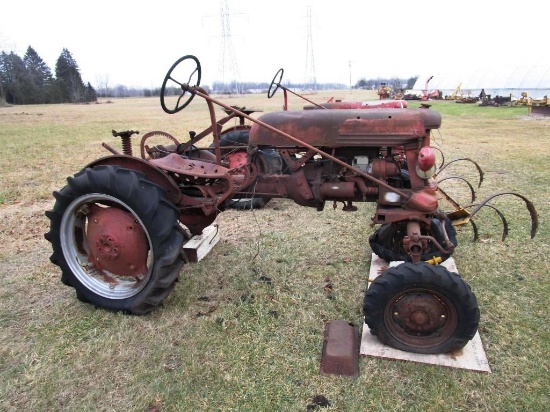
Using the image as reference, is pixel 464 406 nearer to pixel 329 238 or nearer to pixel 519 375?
pixel 519 375

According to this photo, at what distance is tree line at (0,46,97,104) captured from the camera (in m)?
48.2

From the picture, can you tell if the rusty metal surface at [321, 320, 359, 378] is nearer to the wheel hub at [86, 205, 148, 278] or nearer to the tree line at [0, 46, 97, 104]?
the wheel hub at [86, 205, 148, 278]

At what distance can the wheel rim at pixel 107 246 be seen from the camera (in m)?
3.07

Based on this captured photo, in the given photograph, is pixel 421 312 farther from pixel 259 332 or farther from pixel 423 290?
pixel 259 332

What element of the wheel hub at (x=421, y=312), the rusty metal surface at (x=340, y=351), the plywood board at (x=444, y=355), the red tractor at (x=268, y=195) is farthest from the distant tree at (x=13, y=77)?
the wheel hub at (x=421, y=312)

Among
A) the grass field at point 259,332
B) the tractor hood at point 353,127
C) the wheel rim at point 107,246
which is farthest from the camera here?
A: the wheel rim at point 107,246

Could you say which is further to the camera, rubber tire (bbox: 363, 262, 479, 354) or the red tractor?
the red tractor

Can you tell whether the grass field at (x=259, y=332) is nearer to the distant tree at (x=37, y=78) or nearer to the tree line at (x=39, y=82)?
the tree line at (x=39, y=82)

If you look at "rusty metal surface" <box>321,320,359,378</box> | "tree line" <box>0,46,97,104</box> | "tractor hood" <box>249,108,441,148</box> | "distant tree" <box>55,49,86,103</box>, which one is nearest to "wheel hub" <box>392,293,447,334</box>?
"rusty metal surface" <box>321,320,359,378</box>

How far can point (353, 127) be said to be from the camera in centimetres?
297

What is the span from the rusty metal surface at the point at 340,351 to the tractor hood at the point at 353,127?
1260 mm

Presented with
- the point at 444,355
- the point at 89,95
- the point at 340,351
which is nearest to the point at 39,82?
the point at 89,95

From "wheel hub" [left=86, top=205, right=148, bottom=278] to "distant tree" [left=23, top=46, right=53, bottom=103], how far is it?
177ft

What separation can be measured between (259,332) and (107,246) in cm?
126
